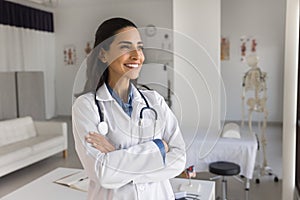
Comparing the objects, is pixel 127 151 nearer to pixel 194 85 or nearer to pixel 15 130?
pixel 194 85

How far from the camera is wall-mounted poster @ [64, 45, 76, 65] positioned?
26.5 feet

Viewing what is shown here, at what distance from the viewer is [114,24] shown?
95cm

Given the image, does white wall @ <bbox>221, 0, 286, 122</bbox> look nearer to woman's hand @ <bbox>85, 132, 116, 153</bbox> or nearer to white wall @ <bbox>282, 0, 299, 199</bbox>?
white wall @ <bbox>282, 0, 299, 199</bbox>

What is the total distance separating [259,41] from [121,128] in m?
6.59

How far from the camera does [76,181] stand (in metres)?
1.98

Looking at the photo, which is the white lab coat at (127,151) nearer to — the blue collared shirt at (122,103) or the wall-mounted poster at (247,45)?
the blue collared shirt at (122,103)

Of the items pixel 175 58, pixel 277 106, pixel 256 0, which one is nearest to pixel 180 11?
→ pixel 175 58

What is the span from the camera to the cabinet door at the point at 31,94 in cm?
648

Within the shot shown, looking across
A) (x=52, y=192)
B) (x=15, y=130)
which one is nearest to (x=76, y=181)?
(x=52, y=192)

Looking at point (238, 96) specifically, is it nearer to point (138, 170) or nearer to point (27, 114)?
point (27, 114)

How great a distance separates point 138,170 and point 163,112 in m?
0.23

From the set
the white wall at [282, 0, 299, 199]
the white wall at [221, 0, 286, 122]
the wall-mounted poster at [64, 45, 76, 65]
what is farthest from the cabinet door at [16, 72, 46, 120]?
the white wall at [282, 0, 299, 199]

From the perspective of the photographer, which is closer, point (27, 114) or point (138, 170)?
point (138, 170)

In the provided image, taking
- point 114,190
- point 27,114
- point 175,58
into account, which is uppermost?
point 175,58
